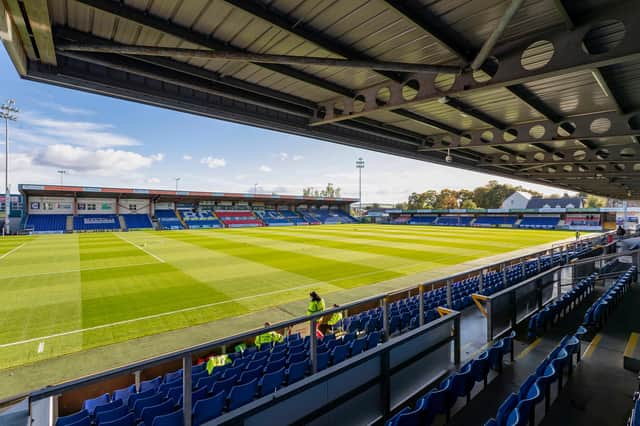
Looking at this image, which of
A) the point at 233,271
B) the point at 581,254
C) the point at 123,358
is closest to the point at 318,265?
the point at 233,271

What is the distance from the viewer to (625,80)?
15.8 ft

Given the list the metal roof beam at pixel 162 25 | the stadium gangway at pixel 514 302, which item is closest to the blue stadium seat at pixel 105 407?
the metal roof beam at pixel 162 25

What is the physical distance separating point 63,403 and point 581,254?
1832 cm

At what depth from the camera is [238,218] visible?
56812 millimetres

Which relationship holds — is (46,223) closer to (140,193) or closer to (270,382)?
(140,193)

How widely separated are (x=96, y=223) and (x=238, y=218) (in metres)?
21.4

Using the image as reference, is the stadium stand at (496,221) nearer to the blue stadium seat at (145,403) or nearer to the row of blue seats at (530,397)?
the row of blue seats at (530,397)

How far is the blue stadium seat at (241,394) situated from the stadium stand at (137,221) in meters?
50.0

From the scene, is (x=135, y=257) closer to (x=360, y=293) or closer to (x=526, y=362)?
(x=360, y=293)

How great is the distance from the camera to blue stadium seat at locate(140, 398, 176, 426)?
3.30m

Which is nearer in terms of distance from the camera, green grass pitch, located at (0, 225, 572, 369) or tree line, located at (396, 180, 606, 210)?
green grass pitch, located at (0, 225, 572, 369)

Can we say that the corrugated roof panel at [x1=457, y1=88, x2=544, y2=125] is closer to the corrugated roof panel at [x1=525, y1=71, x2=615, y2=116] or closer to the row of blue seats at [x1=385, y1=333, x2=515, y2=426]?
the corrugated roof panel at [x1=525, y1=71, x2=615, y2=116]

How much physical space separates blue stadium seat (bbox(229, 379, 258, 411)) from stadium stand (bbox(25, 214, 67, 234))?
164 feet

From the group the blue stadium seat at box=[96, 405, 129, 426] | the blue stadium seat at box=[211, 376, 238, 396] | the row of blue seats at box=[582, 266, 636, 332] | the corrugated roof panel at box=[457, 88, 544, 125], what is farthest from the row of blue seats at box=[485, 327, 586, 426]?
the corrugated roof panel at box=[457, 88, 544, 125]
